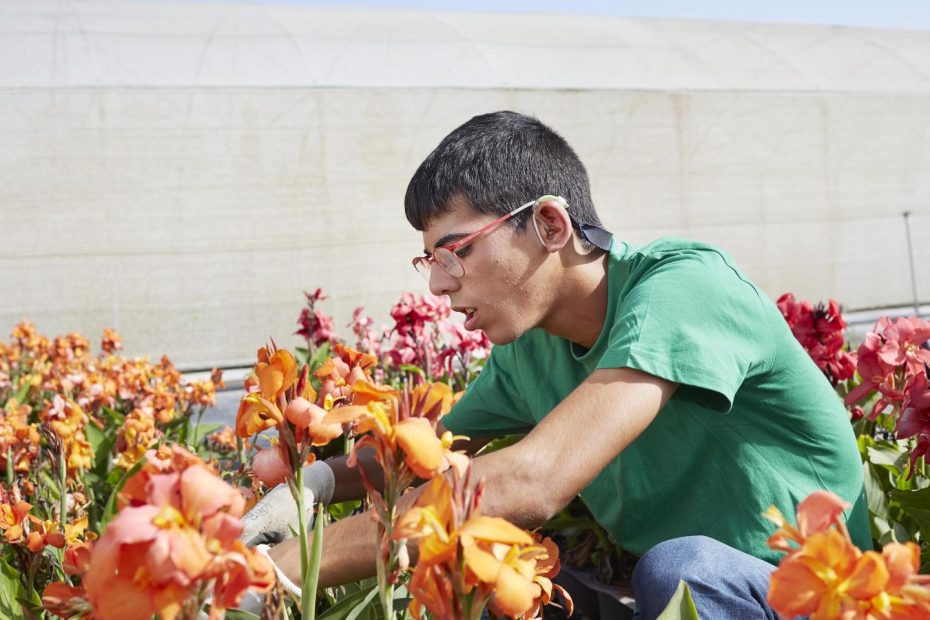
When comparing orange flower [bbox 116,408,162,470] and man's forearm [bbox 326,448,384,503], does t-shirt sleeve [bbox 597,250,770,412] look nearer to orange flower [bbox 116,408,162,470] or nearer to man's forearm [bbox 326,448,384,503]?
man's forearm [bbox 326,448,384,503]

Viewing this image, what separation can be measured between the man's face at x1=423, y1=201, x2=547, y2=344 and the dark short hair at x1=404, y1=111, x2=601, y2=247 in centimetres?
3

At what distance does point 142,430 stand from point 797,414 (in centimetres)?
171

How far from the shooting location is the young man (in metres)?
1.51

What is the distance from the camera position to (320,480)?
6.08ft

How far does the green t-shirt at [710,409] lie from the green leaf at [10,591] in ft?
3.56

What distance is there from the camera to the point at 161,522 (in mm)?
703

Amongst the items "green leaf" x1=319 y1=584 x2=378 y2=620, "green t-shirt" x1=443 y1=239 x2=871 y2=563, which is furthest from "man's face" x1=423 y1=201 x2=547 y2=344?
"green leaf" x1=319 y1=584 x2=378 y2=620

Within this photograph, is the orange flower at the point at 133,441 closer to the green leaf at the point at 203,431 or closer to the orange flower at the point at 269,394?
the green leaf at the point at 203,431

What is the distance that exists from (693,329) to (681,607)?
59 centimetres

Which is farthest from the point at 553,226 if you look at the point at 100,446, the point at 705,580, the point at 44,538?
the point at 100,446

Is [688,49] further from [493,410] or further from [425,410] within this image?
[425,410]

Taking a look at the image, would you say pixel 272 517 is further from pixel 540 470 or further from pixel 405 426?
pixel 405 426

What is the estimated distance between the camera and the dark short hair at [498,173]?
5.75ft

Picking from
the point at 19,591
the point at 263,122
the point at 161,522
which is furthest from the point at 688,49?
the point at 161,522
